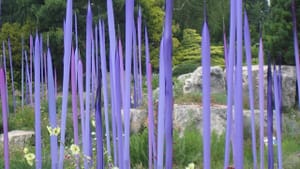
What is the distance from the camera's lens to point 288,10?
413 inches

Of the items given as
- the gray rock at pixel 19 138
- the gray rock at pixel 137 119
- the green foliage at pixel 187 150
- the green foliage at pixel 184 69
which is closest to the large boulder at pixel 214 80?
the gray rock at pixel 137 119

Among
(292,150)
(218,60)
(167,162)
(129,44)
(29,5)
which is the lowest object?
(292,150)

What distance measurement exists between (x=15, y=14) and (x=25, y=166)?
1321 cm

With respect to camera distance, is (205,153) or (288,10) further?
(288,10)

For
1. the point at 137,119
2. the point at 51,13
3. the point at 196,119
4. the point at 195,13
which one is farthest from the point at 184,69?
the point at 196,119

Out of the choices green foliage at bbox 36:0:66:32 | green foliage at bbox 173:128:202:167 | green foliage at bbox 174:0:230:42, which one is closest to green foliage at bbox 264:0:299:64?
green foliage at bbox 36:0:66:32

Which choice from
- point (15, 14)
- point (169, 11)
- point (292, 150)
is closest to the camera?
point (169, 11)

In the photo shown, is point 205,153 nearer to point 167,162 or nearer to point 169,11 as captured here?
point 167,162

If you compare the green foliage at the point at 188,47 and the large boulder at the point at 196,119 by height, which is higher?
the green foliage at the point at 188,47

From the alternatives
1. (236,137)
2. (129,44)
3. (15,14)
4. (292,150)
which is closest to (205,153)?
(236,137)

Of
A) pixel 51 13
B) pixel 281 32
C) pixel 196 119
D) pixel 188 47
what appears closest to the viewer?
pixel 196 119

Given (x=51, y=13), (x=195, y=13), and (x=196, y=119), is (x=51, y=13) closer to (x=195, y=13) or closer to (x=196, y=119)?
(x=196, y=119)

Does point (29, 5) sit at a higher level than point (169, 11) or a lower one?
higher

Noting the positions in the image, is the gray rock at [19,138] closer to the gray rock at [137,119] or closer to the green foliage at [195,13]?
the gray rock at [137,119]
